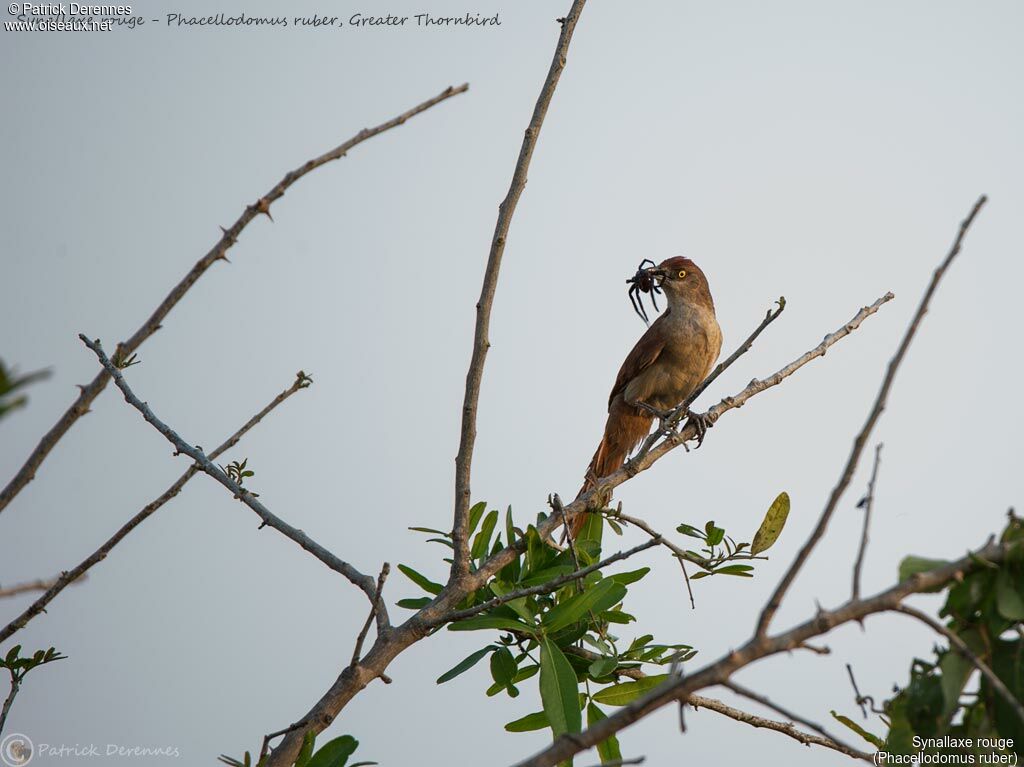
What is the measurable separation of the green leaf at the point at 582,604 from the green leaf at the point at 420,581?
0.44 metres

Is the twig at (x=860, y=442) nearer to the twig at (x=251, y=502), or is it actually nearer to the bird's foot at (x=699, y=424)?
the twig at (x=251, y=502)

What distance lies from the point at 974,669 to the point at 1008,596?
0.62 feet

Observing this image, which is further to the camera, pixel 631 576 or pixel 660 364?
pixel 660 364

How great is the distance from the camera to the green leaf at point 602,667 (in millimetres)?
3049

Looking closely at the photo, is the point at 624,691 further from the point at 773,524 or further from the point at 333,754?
the point at 333,754

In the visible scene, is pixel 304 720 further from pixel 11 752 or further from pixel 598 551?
pixel 598 551

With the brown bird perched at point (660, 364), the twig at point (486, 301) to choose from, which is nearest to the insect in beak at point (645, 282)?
the brown bird perched at point (660, 364)

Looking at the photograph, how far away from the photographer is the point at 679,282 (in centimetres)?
745

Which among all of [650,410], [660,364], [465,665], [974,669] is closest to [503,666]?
[465,665]

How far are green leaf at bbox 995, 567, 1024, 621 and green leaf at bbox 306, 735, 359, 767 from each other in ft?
5.63

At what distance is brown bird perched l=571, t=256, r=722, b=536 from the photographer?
689 cm

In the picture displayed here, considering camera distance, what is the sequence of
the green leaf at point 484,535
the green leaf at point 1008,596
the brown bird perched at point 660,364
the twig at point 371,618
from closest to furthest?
the green leaf at point 1008,596 → the twig at point 371,618 → the green leaf at point 484,535 → the brown bird perched at point 660,364

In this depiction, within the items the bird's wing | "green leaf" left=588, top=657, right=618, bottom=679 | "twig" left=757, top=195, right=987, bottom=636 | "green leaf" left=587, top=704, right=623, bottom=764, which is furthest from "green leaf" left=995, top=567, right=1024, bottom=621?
the bird's wing

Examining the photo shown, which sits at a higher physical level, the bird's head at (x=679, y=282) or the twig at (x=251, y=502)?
the bird's head at (x=679, y=282)
